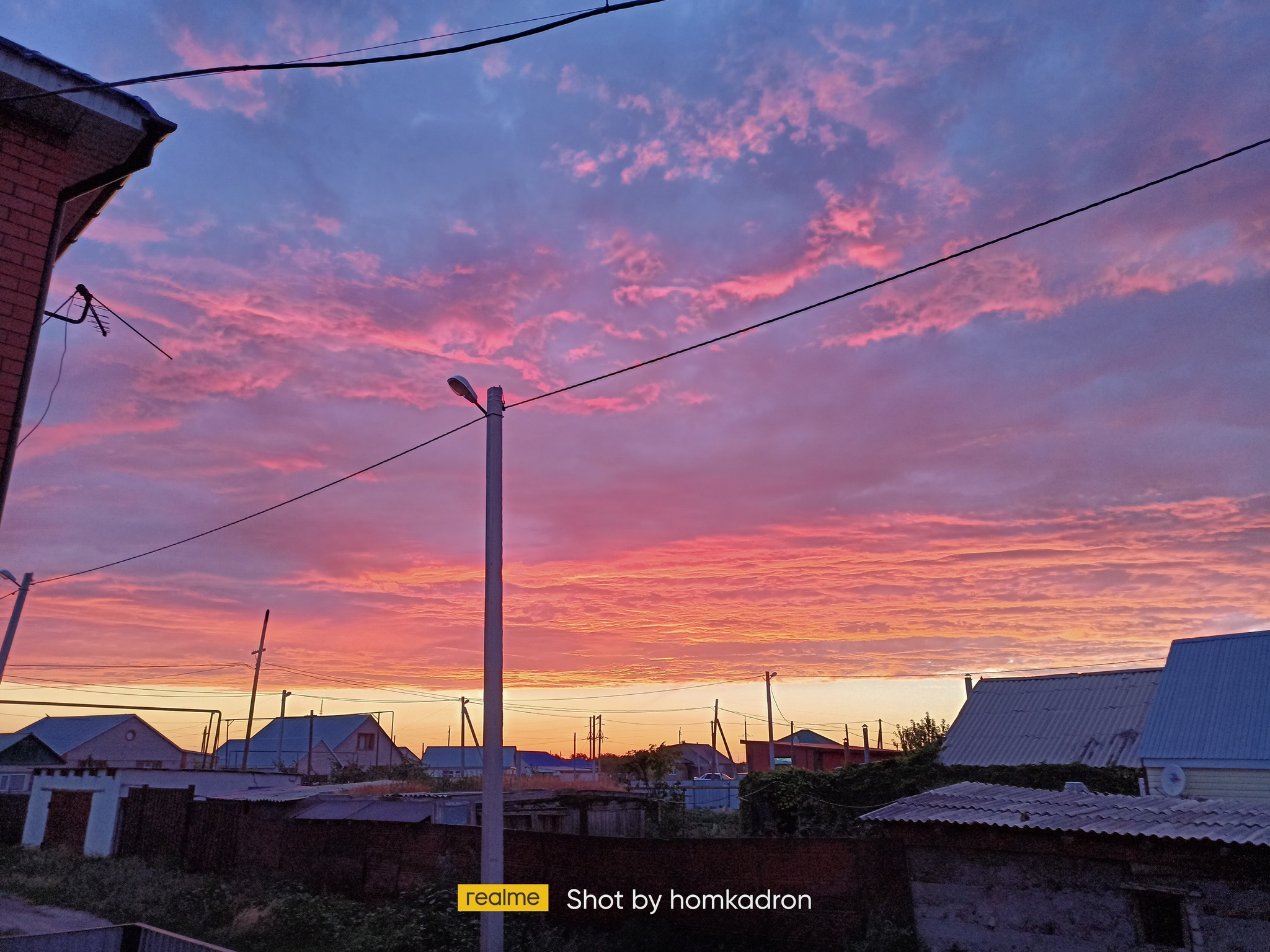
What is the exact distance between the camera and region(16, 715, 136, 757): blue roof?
6894 centimetres

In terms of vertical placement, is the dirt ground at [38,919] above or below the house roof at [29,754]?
below

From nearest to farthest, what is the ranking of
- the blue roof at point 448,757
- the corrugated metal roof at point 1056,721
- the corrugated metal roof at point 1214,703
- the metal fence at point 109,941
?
the metal fence at point 109,941 < the corrugated metal roof at point 1214,703 < the corrugated metal roof at point 1056,721 < the blue roof at point 448,757

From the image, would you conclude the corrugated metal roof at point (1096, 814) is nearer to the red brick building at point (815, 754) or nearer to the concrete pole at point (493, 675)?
the concrete pole at point (493, 675)

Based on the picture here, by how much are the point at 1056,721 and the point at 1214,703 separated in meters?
5.41

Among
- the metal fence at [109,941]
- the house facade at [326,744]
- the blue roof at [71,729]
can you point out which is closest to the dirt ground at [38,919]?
the metal fence at [109,941]

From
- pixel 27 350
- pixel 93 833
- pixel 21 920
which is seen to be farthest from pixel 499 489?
pixel 93 833

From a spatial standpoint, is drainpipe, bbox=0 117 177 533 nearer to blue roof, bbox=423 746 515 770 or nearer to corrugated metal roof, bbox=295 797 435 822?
corrugated metal roof, bbox=295 797 435 822

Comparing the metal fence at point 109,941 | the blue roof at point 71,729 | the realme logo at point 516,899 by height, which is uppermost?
the blue roof at point 71,729

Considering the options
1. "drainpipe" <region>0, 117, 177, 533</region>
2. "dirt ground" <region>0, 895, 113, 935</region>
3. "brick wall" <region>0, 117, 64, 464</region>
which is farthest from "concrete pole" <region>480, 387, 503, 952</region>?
"dirt ground" <region>0, 895, 113, 935</region>

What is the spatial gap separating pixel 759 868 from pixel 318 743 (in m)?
79.8

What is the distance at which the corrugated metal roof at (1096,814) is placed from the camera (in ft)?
42.6

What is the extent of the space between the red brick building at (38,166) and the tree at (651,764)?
31964mm

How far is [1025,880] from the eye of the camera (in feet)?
47.1

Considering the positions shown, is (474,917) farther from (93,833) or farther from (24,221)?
(93,833)
